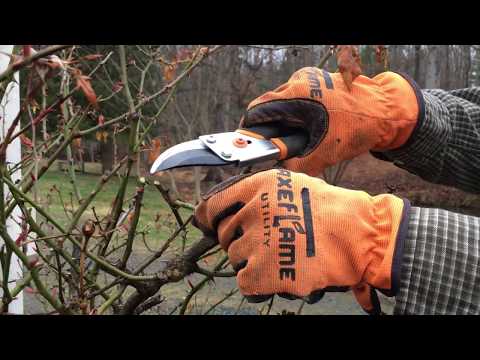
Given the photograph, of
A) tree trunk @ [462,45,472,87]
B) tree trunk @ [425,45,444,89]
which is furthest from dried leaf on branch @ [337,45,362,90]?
tree trunk @ [462,45,472,87]

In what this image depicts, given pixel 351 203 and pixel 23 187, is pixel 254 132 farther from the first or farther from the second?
pixel 23 187

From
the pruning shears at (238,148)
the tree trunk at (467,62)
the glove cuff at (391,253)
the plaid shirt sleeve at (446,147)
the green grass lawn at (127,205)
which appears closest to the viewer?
the glove cuff at (391,253)

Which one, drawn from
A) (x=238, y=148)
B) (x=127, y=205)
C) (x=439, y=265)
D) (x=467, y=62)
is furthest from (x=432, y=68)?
(x=439, y=265)

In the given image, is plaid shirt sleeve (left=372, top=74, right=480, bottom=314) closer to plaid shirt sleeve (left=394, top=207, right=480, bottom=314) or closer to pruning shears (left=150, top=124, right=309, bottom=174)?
plaid shirt sleeve (left=394, top=207, right=480, bottom=314)

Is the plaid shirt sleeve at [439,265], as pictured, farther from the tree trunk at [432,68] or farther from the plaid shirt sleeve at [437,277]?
the tree trunk at [432,68]

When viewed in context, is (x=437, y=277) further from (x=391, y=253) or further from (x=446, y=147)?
(x=446, y=147)

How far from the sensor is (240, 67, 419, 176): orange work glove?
1376 millimetres

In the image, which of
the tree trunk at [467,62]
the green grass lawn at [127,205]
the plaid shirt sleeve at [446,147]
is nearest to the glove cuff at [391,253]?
the plaid shirt sleeve at [446,147]

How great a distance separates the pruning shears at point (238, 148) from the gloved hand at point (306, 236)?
0.50 ft

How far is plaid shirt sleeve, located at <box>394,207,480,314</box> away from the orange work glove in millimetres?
466

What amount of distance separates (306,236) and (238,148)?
0.36 meters

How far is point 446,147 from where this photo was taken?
60.4 inches

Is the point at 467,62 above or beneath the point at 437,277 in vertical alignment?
above

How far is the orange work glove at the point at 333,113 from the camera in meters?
1.38
